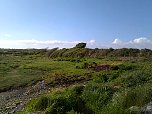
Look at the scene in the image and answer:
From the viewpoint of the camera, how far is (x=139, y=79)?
1182 inches

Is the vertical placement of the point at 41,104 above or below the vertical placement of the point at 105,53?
below

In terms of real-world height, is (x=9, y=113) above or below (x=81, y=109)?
below

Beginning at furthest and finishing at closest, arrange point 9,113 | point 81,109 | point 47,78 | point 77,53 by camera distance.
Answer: point 77,53 → point 47,78 → point 9,113 → point 81,109

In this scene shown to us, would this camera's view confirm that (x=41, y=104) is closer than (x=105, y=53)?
Yes

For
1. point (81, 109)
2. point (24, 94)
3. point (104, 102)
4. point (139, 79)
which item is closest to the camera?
point (81, 109)

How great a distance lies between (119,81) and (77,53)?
60871mm

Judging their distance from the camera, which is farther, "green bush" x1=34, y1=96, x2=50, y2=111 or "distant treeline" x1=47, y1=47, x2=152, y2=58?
"distant treeline" x1=47, y1=47, x2=152, y2=58

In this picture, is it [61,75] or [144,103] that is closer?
[144,103]

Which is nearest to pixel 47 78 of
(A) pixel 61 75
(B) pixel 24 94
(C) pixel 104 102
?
(A) pixel 61 75

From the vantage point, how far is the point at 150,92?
69.5 ft

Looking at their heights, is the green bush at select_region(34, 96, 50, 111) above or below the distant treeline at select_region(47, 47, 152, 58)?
below

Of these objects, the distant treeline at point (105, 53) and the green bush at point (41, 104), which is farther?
the distant treeline at point (105, 53)

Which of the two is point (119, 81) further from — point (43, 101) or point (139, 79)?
point (43, 101)

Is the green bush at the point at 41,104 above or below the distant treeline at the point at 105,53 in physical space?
below
